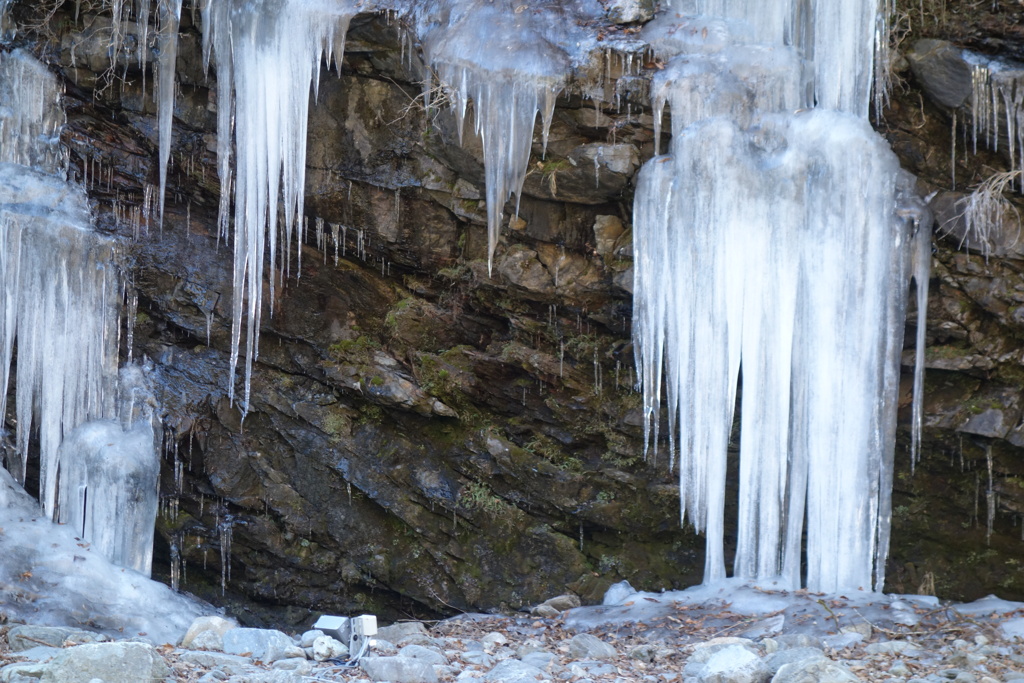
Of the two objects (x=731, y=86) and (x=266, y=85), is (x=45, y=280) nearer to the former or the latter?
(x=266, y=85)

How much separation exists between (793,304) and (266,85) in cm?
457

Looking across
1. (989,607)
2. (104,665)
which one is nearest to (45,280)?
(104,665)

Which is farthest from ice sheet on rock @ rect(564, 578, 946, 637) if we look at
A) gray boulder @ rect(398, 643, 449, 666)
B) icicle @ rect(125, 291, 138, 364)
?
icicle @ rect(125, 291, 138, 364)

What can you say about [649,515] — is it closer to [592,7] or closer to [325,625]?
[325,625]

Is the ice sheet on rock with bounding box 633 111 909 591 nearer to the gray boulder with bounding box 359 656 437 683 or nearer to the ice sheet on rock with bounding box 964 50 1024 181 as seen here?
the ice sheet on rock with bounding box 964 50 1024 181

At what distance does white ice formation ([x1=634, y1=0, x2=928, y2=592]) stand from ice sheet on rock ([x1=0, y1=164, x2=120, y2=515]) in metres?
5.12

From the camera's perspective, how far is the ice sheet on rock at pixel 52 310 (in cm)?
859

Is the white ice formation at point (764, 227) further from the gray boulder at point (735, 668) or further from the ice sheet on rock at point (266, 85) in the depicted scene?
the gray boulder at point (735, 668)

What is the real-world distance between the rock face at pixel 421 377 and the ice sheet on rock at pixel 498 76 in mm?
308

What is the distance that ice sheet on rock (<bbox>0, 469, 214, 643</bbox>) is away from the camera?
751 centimetres

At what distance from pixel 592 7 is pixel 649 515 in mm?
4581

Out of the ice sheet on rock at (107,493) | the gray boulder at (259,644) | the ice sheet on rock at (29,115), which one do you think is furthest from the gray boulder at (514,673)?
the ice sheet on rock at (29,115)

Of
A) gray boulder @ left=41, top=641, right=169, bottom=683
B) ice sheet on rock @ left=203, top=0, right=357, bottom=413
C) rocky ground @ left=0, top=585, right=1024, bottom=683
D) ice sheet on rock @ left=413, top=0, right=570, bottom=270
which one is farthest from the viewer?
ice sheet on rock @ left=203, top=0, right=357, bottom=413

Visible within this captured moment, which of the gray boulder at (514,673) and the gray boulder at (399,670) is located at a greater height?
the gray boulder at (399,670)
